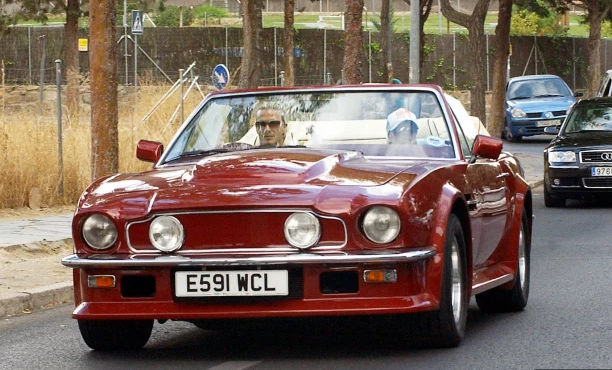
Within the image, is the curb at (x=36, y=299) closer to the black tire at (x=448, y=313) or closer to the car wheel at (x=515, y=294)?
the car wheel at (x=515, y=294)

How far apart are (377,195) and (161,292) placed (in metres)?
1.10

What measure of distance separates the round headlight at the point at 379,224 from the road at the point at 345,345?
1.98 ft

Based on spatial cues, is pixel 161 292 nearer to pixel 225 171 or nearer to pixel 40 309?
pixel 225 171

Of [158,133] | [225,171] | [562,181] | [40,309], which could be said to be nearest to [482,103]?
[158,133]

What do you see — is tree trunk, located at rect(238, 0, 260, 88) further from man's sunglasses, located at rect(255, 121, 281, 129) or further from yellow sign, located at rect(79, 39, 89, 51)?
yellow sign, located at rect(79, 39, 89, 51)

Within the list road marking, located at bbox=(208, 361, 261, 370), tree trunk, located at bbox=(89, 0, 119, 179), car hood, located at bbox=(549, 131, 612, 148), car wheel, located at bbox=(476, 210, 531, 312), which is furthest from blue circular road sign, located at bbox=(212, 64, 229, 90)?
road marking, located at bbox=(208, 361, 261, 370)

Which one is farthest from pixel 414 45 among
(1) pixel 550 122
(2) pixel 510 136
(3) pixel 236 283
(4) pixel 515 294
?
(3) pixel 236 283

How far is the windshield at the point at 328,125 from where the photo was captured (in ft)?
26.7

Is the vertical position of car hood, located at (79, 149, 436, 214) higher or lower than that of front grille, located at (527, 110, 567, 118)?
higher

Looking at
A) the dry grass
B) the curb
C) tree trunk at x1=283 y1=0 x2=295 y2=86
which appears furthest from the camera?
tree trunk at x1=283 y1=0 x2=295 y2=86

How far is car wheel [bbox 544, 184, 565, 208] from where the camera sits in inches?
790

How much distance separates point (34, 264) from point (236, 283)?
19.2 ft

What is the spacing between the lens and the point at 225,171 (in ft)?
23.5

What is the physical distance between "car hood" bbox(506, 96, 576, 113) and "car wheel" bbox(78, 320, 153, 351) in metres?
32.3
